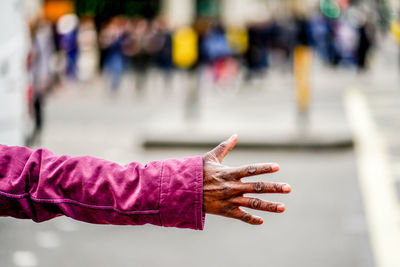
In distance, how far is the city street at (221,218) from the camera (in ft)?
16.7

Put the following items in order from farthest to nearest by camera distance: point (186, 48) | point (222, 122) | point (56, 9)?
point (56, 9) → point (186, 48) → point (222, 122)

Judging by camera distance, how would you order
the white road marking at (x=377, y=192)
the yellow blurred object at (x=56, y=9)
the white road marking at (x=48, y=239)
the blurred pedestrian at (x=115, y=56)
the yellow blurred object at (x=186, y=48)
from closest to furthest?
the white road marking at (x=377, y=192), the white road marking at (x=48, y=239), the yellow blurred object at (x=186, y=48), the blurred pedestrian at (x=115, y=56), the yellow blurred object at (x=56, y=9)

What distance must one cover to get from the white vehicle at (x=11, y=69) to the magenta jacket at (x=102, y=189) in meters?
2.52

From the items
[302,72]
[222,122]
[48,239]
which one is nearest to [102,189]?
[48,239]

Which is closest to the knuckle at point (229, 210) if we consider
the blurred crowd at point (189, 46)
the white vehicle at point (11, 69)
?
the white vehicle at point (11, 69)

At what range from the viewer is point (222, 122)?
11.5 meters

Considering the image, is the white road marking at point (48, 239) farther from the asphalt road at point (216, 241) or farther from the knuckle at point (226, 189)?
the knuckle at point (226, 189)

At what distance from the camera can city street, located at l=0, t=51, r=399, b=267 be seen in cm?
508

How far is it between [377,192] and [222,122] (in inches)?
183

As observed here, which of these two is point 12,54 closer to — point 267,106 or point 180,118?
point 180,118

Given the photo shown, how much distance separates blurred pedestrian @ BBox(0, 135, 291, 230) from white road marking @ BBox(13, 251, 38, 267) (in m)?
2.80

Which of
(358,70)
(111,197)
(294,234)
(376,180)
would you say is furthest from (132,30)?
(111,197)

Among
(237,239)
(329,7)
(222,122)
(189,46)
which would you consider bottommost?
(237,239)

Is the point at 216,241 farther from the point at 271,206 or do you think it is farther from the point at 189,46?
the point at 189,46
